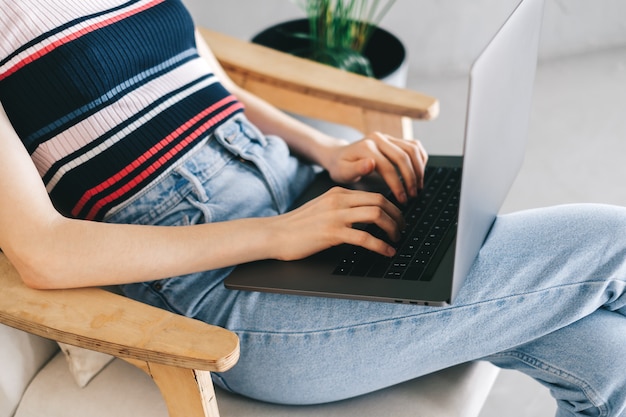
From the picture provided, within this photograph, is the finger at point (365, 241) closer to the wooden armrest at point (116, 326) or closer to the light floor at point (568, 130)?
the wooden armrest at point (116, 326)

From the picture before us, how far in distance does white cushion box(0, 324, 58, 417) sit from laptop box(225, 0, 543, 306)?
0.37 metres

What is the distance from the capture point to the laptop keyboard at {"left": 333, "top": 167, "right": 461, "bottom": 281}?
106 cm

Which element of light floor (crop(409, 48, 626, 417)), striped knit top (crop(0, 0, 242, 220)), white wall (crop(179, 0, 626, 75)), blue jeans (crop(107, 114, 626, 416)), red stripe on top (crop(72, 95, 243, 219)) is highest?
striped knit top (crop(0, 0, 242, 220))

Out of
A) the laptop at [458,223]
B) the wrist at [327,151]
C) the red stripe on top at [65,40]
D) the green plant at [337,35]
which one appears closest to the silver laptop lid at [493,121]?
the laptop at [458,223]

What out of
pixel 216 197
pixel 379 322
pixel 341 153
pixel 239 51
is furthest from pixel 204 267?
pixel 239 51

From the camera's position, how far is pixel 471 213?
935 millimetres

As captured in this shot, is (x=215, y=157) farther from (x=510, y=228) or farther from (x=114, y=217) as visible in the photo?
(x=510, y=228)

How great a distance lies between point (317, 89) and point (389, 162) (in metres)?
0.34

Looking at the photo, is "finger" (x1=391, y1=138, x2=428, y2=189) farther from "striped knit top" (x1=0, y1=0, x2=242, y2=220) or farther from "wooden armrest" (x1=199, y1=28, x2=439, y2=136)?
"striped knit top" (x1=0, y1=0, x2=242, y2=220)

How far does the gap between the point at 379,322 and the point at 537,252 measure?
0.79ft

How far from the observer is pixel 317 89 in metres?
1.56

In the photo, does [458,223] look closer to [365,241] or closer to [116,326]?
[365,241]

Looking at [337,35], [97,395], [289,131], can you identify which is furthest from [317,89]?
[97,395]

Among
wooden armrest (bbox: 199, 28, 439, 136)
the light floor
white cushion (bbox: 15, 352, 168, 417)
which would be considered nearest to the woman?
white cushion (bbox: 15, 352, 168, 417)
